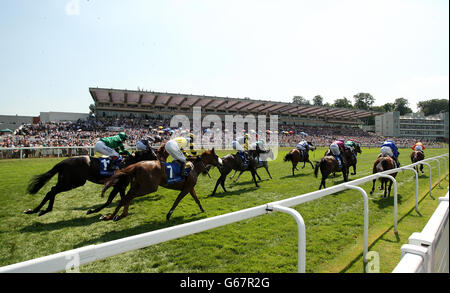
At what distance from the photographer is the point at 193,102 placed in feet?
131

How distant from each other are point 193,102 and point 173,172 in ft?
118

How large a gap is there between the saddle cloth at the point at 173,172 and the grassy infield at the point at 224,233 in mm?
747

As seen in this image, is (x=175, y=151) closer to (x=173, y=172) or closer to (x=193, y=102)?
(x=173, y=172)

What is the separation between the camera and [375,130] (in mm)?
74750

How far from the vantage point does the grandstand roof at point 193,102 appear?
34200 mm

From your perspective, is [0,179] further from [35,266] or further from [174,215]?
[35,266]

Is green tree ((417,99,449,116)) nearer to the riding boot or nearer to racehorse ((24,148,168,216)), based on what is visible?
the riding boot

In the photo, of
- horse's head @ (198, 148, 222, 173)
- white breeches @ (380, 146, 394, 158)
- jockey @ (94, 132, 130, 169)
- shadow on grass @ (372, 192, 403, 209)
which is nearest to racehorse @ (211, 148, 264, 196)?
horse's head @ (198, 148, 222, 173)

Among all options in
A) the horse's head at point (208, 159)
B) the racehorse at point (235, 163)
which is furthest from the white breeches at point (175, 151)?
the racehorse at point (235, 163)

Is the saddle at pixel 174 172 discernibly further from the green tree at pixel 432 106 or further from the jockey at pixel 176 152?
the green tree at pixel 432 106

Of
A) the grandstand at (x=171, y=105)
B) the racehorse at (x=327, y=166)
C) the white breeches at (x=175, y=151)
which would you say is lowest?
the racehorse at (x=327, y=166)

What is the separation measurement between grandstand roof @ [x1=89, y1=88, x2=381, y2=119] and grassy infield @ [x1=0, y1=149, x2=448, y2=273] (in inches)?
1168

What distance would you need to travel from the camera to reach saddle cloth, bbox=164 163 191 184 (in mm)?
5030
